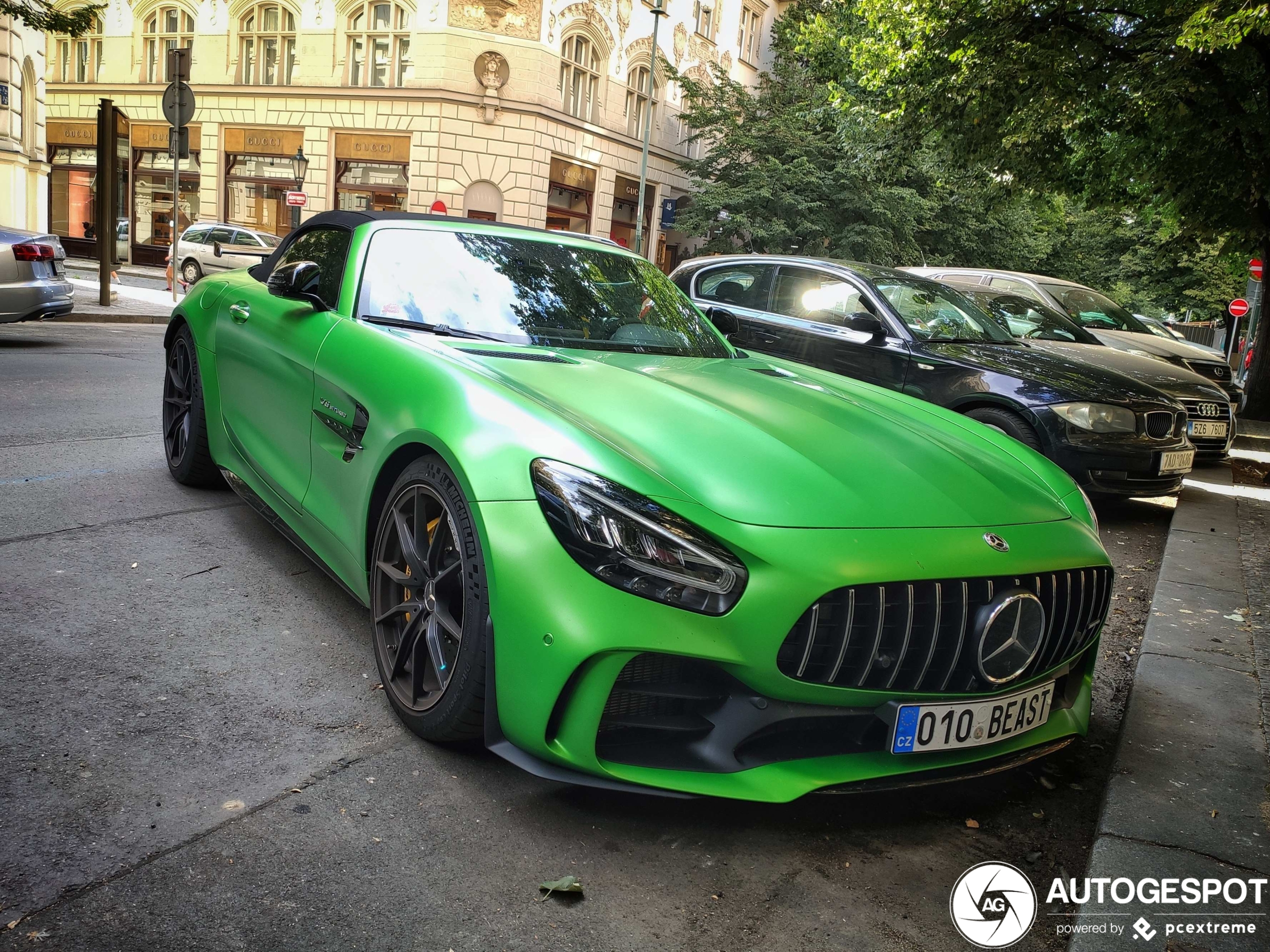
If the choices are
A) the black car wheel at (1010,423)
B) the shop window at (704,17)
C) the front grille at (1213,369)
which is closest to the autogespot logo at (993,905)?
the black car wheel at (1010,423)

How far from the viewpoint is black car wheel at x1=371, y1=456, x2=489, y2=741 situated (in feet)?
8.37

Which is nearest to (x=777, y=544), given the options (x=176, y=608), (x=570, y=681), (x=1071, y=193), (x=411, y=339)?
(x=570, y=681)

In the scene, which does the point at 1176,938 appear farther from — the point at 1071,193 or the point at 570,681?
the point at 1071,193

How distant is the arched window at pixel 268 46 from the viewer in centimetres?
3150

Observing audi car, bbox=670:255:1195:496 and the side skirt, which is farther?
audi car, bbox=670:255:1195:496

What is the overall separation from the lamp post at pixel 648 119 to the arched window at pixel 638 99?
0.57 ft

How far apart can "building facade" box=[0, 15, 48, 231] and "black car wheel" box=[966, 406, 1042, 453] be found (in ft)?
72.1

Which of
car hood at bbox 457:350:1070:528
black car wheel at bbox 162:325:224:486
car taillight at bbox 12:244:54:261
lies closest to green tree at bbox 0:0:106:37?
car taillight at bbox 12:244:54:261

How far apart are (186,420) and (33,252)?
6741mm

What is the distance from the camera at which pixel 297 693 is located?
10.2ft

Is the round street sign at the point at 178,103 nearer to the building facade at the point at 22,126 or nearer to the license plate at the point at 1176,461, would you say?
the building facade at the point at 22,126

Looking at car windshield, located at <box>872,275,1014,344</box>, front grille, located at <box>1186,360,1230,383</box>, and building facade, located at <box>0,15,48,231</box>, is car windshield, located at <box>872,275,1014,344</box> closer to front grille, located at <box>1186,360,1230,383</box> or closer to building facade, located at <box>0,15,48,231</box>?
front grille, located at <box>1186,360,1230,383</box>

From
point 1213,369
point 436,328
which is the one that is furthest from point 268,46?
point 436,328

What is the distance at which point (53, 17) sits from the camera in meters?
15.2
